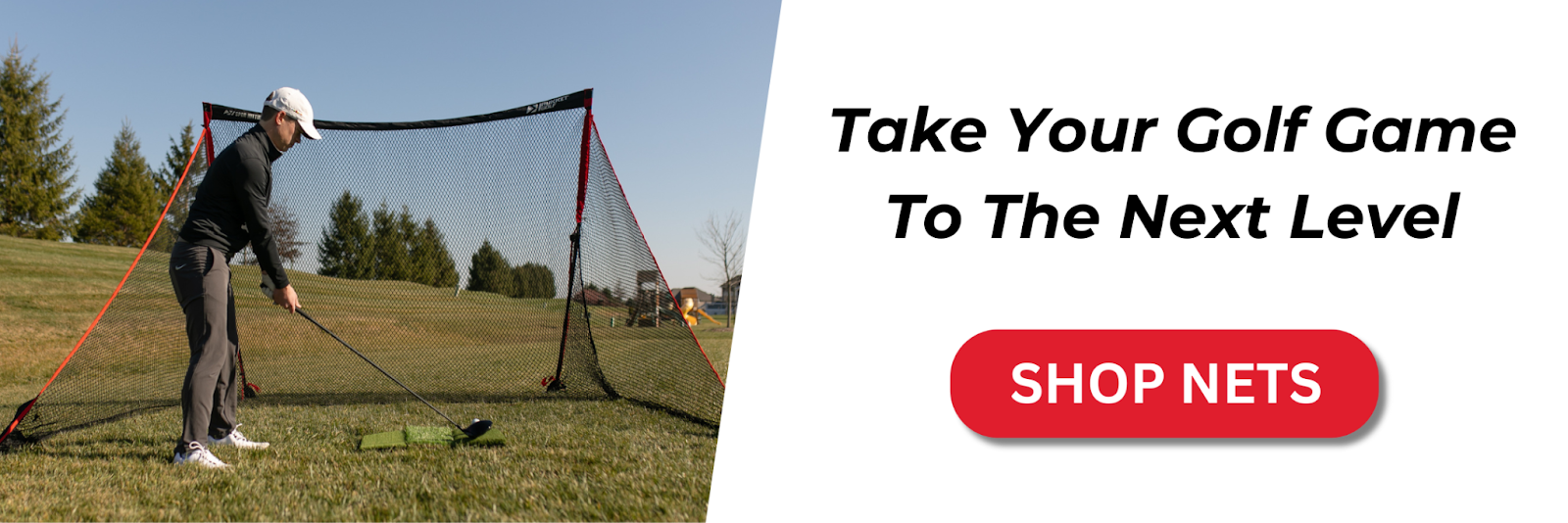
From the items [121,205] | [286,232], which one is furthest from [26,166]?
[286,232]

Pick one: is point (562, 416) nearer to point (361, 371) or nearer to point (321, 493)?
point (321, 493)

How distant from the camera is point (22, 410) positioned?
396 centimetres

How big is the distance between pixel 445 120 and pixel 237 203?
5.31 ft

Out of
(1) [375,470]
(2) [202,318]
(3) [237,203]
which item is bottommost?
(1) [375,470]

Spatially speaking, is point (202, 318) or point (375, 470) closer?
point (375, 470)

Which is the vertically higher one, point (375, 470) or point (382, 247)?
point (382, 247)

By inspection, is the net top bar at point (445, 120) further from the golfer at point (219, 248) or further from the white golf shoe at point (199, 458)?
the white golf shoe at point (199, 458)

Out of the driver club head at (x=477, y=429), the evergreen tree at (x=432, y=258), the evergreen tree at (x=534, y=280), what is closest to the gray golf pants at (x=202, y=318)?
the driver club head at (x=477, y=429)

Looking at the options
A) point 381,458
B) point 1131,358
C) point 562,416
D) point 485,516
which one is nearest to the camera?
point 485,516

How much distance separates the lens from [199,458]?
3.26m

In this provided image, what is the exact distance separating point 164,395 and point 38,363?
5.43 meters

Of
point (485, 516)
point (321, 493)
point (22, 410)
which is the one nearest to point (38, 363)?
point (22, 410)

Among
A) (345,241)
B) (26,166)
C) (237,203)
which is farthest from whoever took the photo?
(26,166)

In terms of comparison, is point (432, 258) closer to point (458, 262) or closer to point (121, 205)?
point (458, 262)
